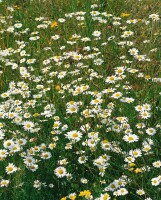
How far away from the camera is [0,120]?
3.48 m

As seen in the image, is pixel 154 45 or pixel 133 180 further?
pixel 154 45

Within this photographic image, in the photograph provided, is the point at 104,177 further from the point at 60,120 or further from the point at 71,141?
the point at 60,120

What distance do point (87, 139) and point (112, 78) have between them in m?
0.76

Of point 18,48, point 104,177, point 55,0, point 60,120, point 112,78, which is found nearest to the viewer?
point 104,177

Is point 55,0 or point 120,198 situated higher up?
point 55,0

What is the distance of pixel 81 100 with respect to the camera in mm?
3600

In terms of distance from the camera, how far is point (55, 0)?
17.8 feet

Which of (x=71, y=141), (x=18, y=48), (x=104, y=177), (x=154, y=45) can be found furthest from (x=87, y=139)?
(x=18, y=48)

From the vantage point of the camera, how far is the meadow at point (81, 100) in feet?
9.34

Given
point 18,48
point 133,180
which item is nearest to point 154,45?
point 18,48

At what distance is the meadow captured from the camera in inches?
112

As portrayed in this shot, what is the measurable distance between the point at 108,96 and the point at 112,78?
167mm

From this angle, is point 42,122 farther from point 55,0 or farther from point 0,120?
point 55,0

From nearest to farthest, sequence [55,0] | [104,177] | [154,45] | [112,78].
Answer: [104,177]
[112,78]
[154,45]
[55,0]
